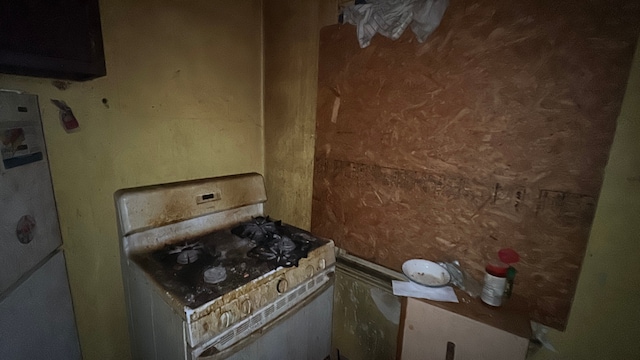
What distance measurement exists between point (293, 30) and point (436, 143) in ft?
3.34

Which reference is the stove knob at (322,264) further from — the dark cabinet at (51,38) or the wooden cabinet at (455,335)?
the dark cabinet at (51,38)

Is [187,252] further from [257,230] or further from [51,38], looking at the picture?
[51,38]

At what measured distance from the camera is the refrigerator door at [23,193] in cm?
77

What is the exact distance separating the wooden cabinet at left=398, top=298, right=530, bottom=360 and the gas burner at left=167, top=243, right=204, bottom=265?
880mm

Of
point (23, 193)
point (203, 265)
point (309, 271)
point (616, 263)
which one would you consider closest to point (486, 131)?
point (616, 263)

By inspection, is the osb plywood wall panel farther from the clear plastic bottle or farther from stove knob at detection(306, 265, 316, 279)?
stove knob at detection(306, 265, 316, 279)

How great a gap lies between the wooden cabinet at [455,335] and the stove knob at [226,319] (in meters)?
0.69

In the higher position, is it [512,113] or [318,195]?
[512,113]

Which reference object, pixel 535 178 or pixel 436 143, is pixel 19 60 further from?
pixel 535 178

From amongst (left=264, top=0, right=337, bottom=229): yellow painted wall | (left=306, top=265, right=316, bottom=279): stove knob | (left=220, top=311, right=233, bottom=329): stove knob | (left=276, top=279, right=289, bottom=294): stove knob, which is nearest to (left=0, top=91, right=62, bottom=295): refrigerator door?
(left=220, top=311, right=233, bottom=329): stove knob

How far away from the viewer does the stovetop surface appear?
2.79 ft

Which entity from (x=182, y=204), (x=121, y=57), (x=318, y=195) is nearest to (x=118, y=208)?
(x=182, y=204)

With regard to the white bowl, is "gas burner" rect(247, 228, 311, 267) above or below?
above

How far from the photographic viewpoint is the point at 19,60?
761mm
